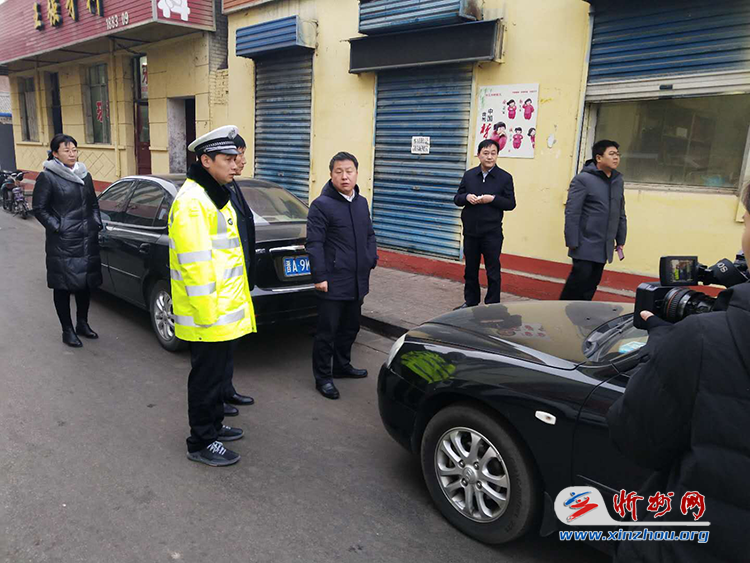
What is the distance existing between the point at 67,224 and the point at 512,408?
4.45 meters

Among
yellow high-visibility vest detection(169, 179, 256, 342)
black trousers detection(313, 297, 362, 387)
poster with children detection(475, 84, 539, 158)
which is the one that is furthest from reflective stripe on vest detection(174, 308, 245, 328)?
poster with children detection(475, 84, 539, 158)

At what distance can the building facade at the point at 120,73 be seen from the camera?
1209cm

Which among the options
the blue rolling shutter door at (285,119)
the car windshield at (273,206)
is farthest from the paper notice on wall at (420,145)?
the car windshield at (273,206)

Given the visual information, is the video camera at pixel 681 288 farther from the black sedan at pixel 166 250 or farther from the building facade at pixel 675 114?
the building facade at pixel 675 114

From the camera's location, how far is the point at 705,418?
1177 millimetres

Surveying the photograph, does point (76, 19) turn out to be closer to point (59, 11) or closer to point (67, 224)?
point (59, 11)

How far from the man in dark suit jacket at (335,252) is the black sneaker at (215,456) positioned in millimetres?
1126

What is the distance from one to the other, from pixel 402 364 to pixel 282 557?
3.68ft

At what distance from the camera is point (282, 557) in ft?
8.46

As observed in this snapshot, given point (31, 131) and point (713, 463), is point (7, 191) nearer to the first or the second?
point (31, 131)

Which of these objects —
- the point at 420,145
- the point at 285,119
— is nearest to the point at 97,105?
the point at 285,119

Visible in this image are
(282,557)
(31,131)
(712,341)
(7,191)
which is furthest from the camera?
(31,131)

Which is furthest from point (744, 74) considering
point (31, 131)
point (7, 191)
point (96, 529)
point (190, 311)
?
point (31, 131)

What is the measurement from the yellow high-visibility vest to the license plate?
1.77m
